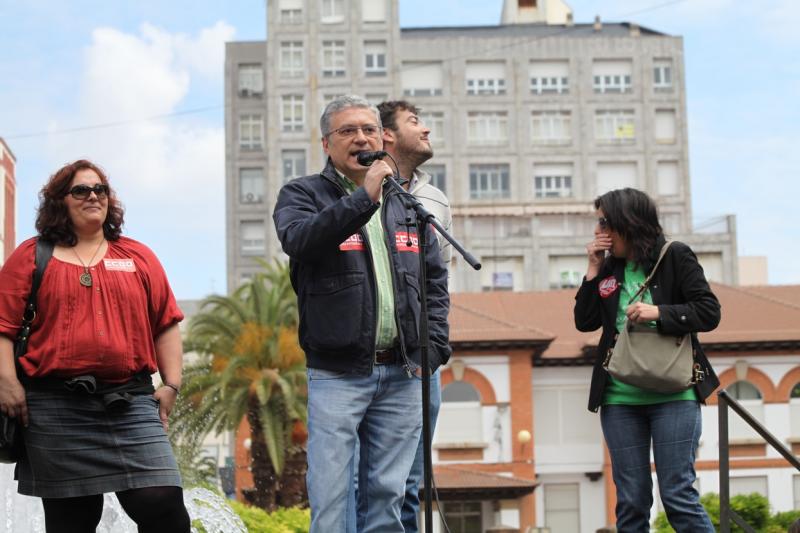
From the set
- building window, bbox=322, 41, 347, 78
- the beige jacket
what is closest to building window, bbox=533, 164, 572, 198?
building window, bbox=322, 41, 347, 78

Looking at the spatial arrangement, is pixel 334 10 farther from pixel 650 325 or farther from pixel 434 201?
pixel 650 325

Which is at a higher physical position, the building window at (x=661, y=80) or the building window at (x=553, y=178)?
the building window at (x=661, y=80)

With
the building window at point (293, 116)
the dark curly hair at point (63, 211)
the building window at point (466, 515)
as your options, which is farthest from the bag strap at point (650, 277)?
the building window at point (293, 116)

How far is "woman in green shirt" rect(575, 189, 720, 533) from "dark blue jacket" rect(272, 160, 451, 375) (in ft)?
3.87

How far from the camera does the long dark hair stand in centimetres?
715

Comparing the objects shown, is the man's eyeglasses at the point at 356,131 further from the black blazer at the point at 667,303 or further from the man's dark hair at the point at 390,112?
the black blazer at the point at 667,303

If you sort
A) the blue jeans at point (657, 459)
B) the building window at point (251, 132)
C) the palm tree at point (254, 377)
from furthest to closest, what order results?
1. the building window at point (251, 132)
2. the palm tree at point (254, 377)
3. the blue jeans at point (657, 459)

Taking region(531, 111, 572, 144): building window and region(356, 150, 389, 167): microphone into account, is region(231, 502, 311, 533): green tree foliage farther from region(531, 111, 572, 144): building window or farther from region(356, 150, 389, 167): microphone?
region(531, 111, 572, 144): building window

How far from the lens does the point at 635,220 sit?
23.5 feet

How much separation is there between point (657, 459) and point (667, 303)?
85cm

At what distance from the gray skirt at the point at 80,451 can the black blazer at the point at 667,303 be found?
243 cm

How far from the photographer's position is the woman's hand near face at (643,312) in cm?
683

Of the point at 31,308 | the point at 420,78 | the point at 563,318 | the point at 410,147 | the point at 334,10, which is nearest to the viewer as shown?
the point at 31,308

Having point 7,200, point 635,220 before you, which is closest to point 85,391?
point 635,220
